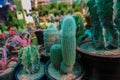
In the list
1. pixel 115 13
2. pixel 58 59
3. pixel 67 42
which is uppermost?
pixel 115 13

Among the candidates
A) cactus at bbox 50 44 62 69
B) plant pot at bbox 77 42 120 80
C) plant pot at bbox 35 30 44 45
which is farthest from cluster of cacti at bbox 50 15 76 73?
plant pot at bbox 35 30 44 45

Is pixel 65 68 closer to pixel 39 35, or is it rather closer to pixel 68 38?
pixel 68 38

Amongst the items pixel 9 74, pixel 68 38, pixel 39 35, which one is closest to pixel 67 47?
pixel 68 38

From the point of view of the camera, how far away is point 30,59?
1.10m

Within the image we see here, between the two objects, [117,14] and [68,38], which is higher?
[117,14]

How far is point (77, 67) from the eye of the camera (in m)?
1.11

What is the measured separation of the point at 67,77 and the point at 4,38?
100 cm

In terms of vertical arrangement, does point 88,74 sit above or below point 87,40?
below

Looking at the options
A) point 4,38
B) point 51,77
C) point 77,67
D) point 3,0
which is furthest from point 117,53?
point 3,0

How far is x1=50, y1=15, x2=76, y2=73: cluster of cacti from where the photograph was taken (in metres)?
0.93

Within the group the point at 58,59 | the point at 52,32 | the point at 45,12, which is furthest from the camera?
the point at 45,12

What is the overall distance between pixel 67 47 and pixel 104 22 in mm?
285

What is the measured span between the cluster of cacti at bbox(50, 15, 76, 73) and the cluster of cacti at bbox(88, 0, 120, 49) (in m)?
0.18

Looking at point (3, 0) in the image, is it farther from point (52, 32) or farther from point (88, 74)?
point (88, 74)
